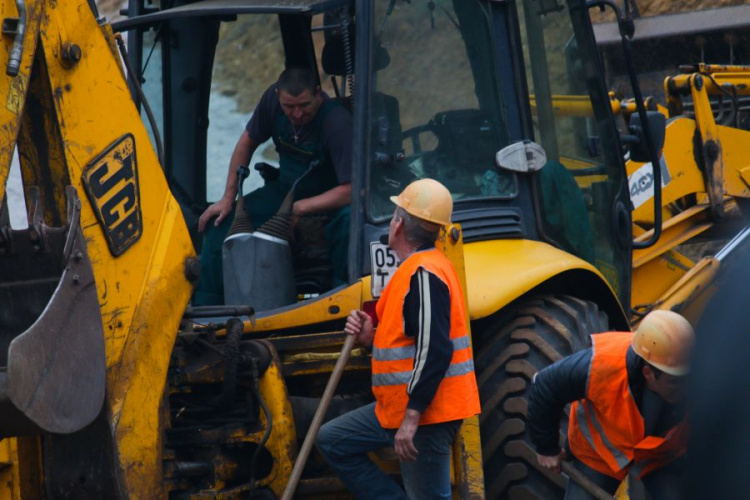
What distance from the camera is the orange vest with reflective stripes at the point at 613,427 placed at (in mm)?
5016

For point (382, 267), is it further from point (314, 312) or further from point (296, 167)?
point (296, 167)

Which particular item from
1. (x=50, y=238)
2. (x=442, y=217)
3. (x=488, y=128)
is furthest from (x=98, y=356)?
(x=488, y=128)

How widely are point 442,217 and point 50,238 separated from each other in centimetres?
151

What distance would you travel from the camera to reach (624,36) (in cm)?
666

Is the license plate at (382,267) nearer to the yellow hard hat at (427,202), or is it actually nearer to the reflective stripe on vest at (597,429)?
the yellow hard hat at (427,202)

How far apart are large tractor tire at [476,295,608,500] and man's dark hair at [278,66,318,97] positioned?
1.37 meters

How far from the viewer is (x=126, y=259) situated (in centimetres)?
499

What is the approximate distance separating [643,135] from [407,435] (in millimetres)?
2513

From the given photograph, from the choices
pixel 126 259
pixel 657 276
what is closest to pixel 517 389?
pixel 126 259

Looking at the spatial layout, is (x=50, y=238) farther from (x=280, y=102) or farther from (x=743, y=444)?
(x=743, y=444)

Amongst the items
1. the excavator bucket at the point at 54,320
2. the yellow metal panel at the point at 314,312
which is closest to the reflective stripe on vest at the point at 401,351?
the yellow metal panel at the point at 314,312

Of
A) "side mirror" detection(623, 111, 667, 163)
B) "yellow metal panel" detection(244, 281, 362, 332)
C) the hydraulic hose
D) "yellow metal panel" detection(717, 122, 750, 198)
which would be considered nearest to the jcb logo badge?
the hydraulic hose

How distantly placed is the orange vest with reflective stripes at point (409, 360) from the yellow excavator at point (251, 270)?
29 centimetres

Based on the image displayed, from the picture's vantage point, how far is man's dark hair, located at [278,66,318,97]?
6242mm
